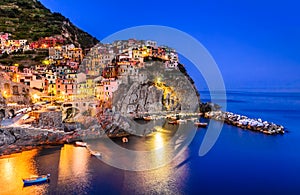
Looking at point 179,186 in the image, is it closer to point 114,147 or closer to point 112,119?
point 114,147

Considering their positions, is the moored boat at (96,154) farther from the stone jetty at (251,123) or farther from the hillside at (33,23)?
the hillside at (33,23)

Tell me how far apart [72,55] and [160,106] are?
44.1 feet

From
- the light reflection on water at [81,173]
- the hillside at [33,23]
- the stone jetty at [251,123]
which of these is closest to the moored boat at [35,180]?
the light reflection on water at [81,173]

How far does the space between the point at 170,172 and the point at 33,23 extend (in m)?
35.2

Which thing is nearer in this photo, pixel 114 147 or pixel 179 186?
pixel 179 186

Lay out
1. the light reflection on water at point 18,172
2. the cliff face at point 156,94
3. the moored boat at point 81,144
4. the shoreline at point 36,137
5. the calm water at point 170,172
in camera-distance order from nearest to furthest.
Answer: the light reflection on water at point 18,172 → the calm water at point 170,172 → the shoreline at point 36,137 → the moored boat at point 81,144 → the cliff face at point 156,94

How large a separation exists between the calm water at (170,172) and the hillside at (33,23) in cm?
2482

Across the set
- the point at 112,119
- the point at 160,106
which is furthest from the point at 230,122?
the point at 112,119

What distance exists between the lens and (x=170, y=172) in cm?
1063

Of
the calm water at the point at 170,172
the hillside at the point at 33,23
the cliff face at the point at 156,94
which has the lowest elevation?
the calm water at the point at 170,172

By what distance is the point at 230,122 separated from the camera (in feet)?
74.4

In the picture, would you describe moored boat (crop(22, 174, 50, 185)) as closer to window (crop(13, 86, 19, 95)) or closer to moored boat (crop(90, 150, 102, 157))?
moored boat (crop(90, 150, 102, 157))

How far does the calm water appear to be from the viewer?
9195mm

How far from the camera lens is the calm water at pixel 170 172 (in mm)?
9195
